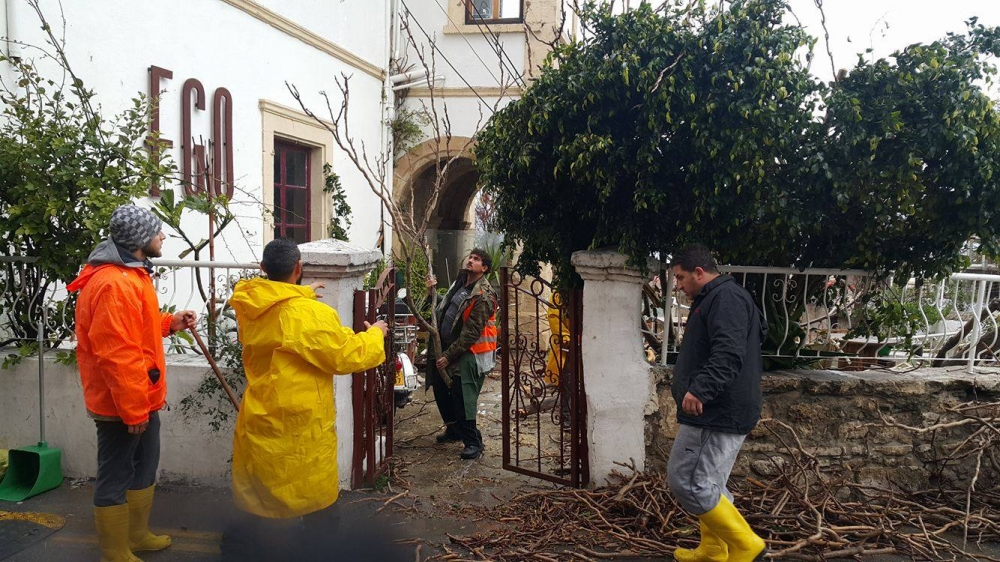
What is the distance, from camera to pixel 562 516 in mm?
4047

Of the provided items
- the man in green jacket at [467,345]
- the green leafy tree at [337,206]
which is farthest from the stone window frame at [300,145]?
the man in green jacket at [467,345]

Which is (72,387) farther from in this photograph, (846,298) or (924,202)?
(924,202)

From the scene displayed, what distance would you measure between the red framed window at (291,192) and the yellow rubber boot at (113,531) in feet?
16.7

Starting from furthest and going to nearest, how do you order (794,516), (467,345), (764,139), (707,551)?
(467,345)
(794,516)
(764,139)
(707,551)

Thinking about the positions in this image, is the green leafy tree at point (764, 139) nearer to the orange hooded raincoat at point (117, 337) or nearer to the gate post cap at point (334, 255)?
the gate post cap at point (334, 255)

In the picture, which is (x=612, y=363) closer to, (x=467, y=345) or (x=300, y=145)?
(x=467, y=345)

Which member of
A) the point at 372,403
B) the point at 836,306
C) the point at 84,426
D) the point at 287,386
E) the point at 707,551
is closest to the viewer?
the point at 287,386

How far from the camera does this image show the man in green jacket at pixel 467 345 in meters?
5.22

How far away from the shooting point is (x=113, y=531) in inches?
A: 132

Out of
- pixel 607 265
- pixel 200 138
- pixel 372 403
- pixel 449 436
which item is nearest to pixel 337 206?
pixel 200 138

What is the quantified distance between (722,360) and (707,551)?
99 cm

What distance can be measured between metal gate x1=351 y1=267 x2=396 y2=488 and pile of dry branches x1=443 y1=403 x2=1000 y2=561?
2.59 ft

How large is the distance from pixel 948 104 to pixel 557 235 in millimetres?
2254

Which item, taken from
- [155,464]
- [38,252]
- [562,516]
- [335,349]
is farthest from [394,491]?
[38,252]
